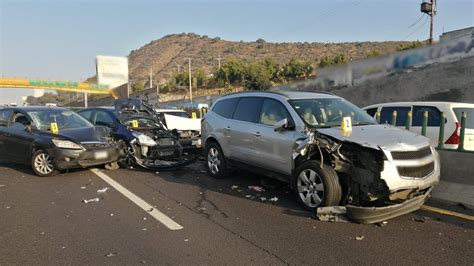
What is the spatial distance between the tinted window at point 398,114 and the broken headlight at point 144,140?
5.63 m

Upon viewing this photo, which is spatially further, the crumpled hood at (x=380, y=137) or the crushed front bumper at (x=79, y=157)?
the crushed front bumper at (x=79, y=157)

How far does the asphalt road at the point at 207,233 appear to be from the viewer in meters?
4.23

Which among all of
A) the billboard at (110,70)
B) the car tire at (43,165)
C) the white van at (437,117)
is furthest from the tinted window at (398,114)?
the billboard at (110,70)

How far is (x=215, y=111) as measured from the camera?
28.5 feet

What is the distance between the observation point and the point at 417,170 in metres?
5.30

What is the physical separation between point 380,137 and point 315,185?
1101mm

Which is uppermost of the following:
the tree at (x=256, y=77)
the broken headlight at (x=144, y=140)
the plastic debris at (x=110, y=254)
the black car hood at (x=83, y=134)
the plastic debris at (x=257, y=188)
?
the tree at (x=256, y=77)

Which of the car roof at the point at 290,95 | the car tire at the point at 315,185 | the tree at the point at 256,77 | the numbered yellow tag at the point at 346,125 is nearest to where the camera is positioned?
the car tire at the point at 315,185

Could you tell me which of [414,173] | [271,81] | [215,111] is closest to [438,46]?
[215,111]

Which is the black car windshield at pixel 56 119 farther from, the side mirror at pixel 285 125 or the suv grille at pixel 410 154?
the suv grille at pixel 410 154

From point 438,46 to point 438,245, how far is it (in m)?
21.7

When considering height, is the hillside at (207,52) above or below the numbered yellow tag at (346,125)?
above

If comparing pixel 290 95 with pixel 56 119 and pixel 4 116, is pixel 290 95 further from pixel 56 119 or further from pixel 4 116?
pixel 4 116

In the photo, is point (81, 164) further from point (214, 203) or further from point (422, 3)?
point (422, 3)
